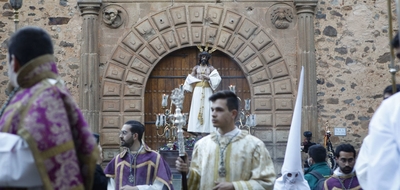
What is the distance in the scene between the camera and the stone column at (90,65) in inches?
524

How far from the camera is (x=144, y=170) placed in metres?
6.82

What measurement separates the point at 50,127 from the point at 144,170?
3.59 meters

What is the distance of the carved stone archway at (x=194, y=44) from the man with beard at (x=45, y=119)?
9.95 metres

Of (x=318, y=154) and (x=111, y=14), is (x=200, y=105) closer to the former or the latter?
(x=111, y=14)

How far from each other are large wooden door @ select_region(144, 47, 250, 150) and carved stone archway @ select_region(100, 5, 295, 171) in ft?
0.73

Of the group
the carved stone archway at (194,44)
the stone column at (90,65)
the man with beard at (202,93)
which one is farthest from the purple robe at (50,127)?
the carved stone archway at (194,44)

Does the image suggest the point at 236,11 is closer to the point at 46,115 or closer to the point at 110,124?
the point at 110,124

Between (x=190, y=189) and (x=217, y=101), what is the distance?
2.16 ft

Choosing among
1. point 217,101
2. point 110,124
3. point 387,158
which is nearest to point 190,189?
→ point 217,101

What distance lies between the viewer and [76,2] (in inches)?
537

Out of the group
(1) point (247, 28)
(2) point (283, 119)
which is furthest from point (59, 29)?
(2) point (283, 119)

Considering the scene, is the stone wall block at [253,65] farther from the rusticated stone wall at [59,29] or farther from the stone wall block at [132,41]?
the rusticated stone wall at [59,29]

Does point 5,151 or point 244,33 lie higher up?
point 244,33

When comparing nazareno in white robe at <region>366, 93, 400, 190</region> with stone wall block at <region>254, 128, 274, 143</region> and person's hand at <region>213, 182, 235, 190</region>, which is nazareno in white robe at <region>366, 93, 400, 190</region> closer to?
person's hand at <region>213, 182, 235, 190</region>
